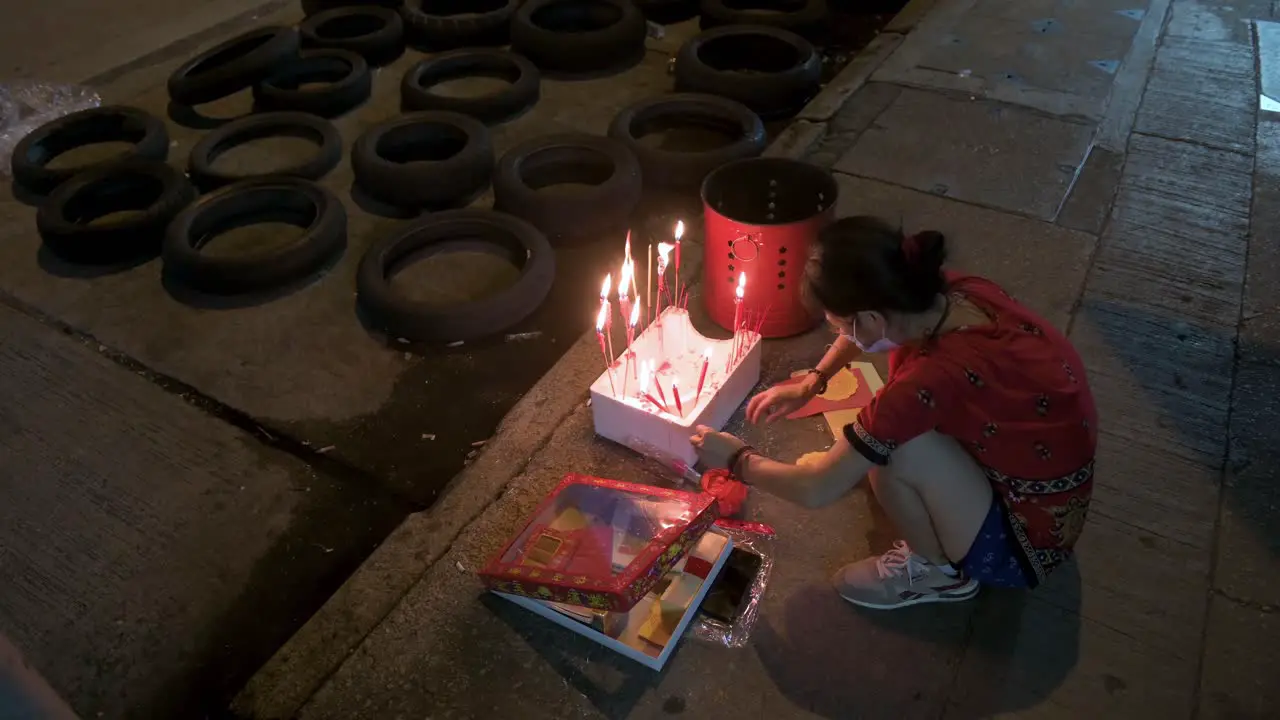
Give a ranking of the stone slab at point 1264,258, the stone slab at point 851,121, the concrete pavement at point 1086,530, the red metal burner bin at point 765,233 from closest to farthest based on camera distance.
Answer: the concrete pavement at point 1086,530 → the red metal burner bin at point 765,233 → the stone slab at point 1264,258 → the stone slab at point 851,121

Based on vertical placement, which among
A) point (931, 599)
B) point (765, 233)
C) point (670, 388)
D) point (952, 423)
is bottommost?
point (931, 599)

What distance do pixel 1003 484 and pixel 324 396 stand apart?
2.29 meters

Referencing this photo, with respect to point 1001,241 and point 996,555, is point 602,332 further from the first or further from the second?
point 1001,241

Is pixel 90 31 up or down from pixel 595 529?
down

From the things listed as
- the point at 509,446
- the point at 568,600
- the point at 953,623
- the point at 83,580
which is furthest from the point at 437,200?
the point at 953,623

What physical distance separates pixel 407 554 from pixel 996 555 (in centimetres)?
154

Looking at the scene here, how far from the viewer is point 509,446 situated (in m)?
2.71

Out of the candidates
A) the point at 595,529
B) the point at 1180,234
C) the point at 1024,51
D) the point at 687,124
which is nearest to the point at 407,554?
the point at 595,529

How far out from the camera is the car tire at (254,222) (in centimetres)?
353

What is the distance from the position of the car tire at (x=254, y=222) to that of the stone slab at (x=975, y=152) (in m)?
2.32

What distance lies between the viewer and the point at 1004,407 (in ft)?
6.02

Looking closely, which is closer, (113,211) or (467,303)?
(467,303)

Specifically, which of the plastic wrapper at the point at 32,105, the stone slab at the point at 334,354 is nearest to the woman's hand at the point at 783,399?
the stone slab at the point at 334,354

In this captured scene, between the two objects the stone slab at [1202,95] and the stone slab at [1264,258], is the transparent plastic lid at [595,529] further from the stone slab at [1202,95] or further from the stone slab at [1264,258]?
the stone slab at [1202,95]
